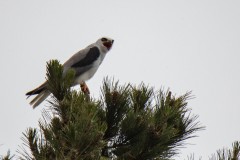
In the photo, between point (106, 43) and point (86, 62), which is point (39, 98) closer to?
point (86, 62)

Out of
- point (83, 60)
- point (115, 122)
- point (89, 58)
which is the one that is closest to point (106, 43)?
point (89, 58)

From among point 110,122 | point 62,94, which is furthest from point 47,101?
point 110,122

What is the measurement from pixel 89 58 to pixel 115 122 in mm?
5028

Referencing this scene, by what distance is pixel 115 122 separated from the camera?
435 cm

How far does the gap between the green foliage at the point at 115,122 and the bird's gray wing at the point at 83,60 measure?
162 inches

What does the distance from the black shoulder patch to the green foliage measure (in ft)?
14.6

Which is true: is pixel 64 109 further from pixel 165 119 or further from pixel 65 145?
pixel 165 119

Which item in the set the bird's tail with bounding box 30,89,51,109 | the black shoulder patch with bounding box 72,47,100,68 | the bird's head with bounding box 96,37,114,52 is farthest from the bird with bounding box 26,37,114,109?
the bird's tail with bounding box 30,89,51,109

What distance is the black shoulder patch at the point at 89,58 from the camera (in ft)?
29.3

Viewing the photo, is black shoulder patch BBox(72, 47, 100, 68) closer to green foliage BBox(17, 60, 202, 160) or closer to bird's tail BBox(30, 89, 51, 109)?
bird's tail BBox(30, 89, 51, 109)

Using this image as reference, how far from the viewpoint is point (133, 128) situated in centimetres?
417

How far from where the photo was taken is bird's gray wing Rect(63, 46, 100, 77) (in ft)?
28.9

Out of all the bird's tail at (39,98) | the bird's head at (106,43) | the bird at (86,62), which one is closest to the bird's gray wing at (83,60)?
the bird at (86,62)

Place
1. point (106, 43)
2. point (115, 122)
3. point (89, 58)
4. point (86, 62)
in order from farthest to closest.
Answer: point (106, 43) → point (89, 58) → point (86, 62) → point (115, 122)
